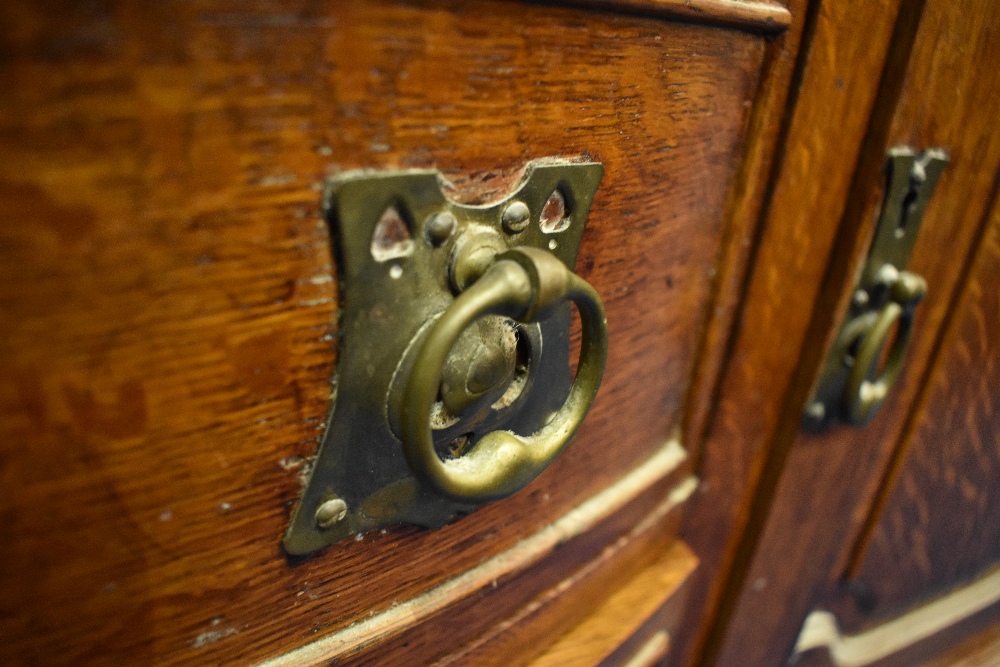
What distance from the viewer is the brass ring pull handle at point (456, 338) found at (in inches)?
7.6

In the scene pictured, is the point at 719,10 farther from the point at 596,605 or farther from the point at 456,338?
the point at 596,605

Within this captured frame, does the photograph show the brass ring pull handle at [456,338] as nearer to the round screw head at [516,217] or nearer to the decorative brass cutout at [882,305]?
the round screw head at [516,217]

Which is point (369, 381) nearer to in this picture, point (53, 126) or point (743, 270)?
point (53, 126)

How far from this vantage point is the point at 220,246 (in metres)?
0.17

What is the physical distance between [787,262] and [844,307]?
7 centimetres

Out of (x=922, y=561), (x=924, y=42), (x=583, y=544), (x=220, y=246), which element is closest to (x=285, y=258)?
(x=220, y=246)

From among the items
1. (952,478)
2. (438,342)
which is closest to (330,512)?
(438,342)

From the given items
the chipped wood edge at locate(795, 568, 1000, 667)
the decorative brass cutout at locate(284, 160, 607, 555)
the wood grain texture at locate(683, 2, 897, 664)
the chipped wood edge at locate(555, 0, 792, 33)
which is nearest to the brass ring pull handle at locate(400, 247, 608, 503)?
the decorative brass cutout at locate(284, 160, 607, 555)

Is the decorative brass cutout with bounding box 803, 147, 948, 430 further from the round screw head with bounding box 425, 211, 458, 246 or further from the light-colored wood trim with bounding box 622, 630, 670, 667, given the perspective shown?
the round screw head with bounding box 425, 211, 458, 246

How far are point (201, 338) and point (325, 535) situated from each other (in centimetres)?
10

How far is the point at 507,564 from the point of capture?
0.33 meters

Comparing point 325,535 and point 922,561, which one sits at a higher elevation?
point 325,535

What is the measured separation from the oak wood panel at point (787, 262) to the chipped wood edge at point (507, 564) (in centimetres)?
5

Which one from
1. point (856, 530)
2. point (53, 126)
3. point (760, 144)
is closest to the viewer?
point (53, 126)
